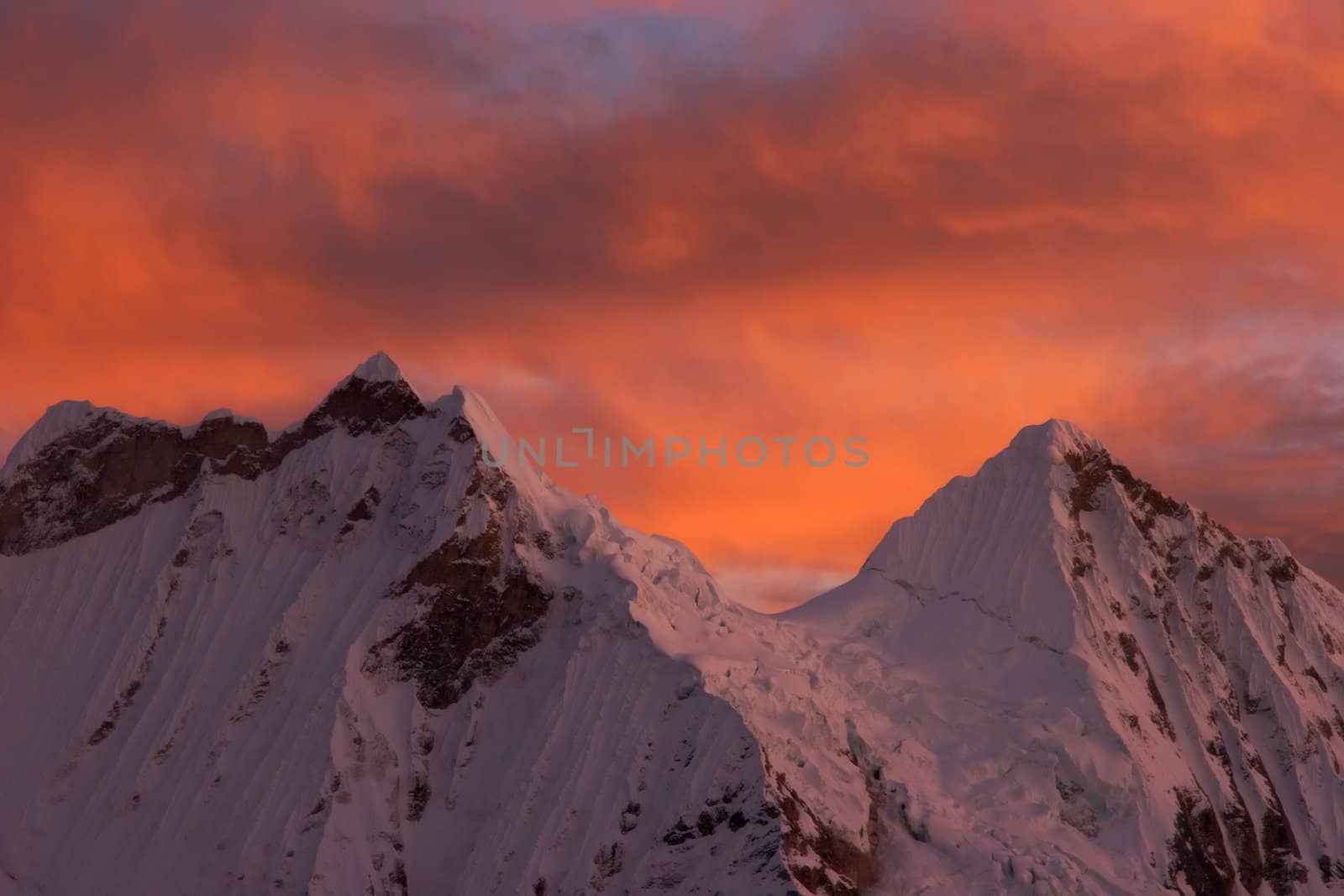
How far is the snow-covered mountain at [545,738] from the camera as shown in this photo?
163375mm

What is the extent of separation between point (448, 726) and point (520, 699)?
7.65m

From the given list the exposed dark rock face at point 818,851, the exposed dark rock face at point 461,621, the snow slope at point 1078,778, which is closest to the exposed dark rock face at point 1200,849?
the snow slope at point 1078,778

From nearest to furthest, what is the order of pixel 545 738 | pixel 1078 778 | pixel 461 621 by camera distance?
pixel 545 738, pixel 1078 778, pixel 461 621

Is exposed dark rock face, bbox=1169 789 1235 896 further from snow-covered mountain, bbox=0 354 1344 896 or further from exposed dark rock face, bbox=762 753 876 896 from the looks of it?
exposed dark rock face, bbox=762 753 876 896

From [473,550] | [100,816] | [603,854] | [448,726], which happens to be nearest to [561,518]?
[473,550]

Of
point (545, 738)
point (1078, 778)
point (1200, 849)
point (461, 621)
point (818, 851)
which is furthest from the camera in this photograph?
point (461, 621)

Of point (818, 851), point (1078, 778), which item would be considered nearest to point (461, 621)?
point (818, 851)

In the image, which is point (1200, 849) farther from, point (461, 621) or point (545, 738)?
point (461, 621)

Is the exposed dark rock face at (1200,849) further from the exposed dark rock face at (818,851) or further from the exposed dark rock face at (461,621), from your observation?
the exposed dark rock face at (461,621)

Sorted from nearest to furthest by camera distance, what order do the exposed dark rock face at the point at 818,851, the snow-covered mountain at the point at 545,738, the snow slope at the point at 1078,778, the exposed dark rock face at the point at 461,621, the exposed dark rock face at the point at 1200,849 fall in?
A: the exposed dark rock face at the point at 818,851, the snow-covered mountain at the point at 545,738, the snow slope at the point at 1078,778, the exposed dark rock face at the point at 1200,849, the exposed dark rock face at the point at 461,621

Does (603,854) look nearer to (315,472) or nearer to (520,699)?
(520,699)

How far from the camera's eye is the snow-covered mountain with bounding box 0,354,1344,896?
536ft

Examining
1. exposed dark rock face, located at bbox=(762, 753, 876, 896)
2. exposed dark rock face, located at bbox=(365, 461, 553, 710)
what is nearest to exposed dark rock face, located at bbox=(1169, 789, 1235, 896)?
exposed dark rock face, located at bbox=(762, 753, 876, 896)

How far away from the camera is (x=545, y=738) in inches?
6727
